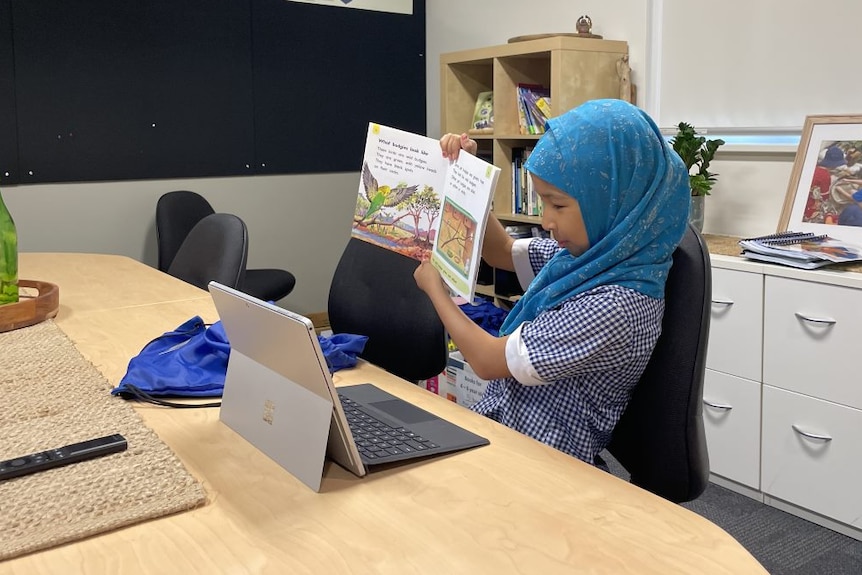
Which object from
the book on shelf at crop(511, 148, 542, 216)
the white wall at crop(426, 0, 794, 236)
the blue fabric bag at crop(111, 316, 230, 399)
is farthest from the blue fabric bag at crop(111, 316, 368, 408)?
the book on shelf at crop(511, 148, 542, 216)

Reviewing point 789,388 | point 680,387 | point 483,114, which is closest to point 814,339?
point 789,388

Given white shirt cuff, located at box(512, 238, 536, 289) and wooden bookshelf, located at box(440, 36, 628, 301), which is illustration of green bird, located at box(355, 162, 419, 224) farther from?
wooden bookshelf, located at box(440, 36, 628, 301)

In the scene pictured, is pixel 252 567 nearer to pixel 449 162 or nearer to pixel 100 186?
pixel 449 162

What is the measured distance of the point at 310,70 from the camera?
4.48m

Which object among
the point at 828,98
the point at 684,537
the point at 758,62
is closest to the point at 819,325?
the point at 828,98

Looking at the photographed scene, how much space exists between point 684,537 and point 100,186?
142 inches

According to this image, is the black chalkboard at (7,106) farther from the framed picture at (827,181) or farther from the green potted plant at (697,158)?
the framed picture at (827,181)

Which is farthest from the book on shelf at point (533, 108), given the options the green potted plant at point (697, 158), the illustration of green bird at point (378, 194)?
the illustration of green bird at point (378, 194)

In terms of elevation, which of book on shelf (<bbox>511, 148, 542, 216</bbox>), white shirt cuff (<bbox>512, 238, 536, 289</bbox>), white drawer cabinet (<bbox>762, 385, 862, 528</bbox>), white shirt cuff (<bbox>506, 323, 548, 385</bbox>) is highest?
book on shelf (<bbox>511, 148, 542, 216</bbox>)

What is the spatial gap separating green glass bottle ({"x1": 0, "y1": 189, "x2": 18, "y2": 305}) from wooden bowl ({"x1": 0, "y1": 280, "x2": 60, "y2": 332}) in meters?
→ 0.03

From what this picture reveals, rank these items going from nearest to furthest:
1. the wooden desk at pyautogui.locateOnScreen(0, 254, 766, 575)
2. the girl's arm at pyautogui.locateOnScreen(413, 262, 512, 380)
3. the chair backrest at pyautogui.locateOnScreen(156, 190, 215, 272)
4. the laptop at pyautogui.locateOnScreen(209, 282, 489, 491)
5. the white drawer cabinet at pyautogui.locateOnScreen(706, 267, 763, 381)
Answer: the wooden desk at pyautogui.locateOnScreen(0, 254, 766, 575)
the laptop at pyautogui.locateOnScreen(209, 282, 489, 491)
the girl's arm at pyautogui.locateOnScreen(413, 262, 512, 380)
the white drawer cabinet at pyautogui.locateOnScreen(706, 267, 763, 381)
the chair backrest at pyautogui.locateOnScreen(156, 190, 215, 272)

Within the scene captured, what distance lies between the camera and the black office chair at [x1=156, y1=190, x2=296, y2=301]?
383 cm

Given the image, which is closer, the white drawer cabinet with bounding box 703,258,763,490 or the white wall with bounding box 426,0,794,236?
the white drawer cabinet with bounding box 703,258,763,490

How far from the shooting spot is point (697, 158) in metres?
2.98
